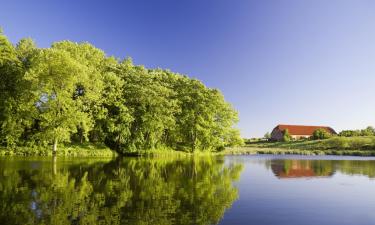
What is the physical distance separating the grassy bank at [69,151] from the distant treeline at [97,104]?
1323 mm

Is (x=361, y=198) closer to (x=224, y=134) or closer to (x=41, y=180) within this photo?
(x=41, y=180)

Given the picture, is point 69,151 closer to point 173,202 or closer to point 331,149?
point 173,202

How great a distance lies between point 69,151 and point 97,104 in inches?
348

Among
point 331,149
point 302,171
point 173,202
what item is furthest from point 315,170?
point 331,149

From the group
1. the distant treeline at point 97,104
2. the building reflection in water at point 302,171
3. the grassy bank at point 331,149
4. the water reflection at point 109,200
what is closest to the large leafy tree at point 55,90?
Result: the distant treeline at point 97,104

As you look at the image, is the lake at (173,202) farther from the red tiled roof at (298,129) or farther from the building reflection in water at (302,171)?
the red tiled roof at (298,129)

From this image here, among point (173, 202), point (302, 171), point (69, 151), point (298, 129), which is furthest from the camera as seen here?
point (298, 129)

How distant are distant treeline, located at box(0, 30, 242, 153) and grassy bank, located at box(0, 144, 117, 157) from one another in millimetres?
1323

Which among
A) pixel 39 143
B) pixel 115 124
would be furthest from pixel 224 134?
pixel 39 143

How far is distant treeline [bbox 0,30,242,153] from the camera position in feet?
170

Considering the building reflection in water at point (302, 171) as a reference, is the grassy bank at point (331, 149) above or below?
above

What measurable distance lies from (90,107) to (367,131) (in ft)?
364

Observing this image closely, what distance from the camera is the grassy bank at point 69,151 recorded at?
172 ft

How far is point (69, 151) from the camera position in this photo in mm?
56344
